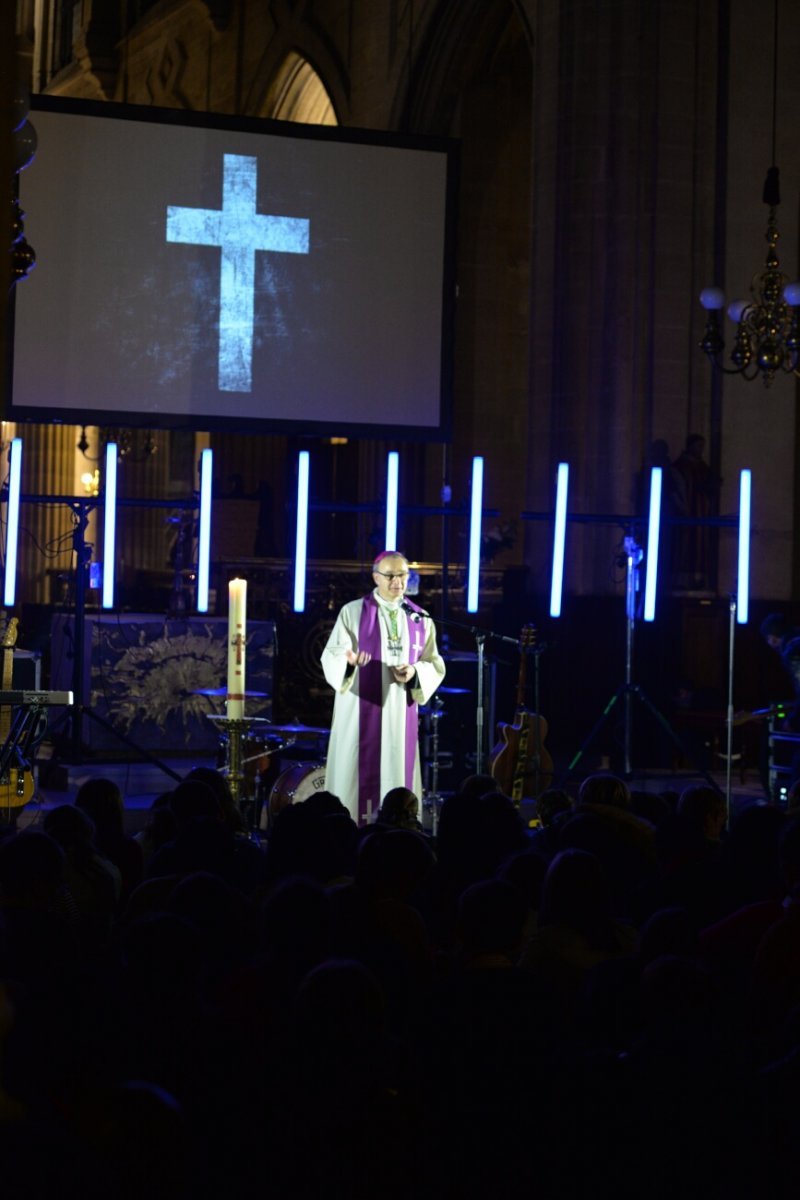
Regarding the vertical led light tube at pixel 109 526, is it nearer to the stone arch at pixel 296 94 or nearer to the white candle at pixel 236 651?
the white candle at pixel 236 651

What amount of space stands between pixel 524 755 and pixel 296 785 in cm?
176

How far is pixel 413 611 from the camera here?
903 cm

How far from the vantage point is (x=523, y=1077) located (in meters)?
2.92

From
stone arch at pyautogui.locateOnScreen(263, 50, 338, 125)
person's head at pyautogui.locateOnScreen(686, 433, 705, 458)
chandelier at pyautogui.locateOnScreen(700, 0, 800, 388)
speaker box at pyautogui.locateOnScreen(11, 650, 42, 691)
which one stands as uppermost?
stone arch at pyautogui.locateOnScreen(263, 50, 338, 125)

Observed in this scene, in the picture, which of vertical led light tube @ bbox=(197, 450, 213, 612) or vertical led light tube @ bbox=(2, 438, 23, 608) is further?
vertical led light tube @ bbox=(197, 450, 213, 612)

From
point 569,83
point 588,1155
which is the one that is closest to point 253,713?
point 569,83

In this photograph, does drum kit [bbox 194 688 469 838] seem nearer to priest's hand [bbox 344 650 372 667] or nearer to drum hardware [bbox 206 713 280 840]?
drum hardware [bbox 206 713 280 840]

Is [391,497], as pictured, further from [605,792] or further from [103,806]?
[103,806]

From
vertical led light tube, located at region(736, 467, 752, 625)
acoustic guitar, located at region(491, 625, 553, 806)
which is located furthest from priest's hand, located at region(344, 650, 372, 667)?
vertical led light tube, located at region(736, 467, 752, 625)

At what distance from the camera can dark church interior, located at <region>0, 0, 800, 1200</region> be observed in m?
2.85

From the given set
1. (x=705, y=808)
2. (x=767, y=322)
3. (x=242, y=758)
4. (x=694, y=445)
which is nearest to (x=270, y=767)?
(x=242, y=758)

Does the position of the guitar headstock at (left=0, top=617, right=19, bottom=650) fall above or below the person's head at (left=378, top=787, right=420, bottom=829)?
above

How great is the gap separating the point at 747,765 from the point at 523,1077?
37.0ft

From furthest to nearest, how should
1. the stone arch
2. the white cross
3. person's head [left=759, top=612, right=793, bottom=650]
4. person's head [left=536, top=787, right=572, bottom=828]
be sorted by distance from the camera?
the stone arch → person's head [left=759, top=612, right=793, bottom=650] → the white cross → person's head [left=536, top=787, right=572, bottom=828]
